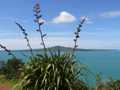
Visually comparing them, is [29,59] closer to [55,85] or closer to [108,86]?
[55,85]

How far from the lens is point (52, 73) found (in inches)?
333

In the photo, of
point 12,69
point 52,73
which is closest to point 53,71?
point 52,73

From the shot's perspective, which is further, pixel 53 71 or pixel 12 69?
pixel 12 69

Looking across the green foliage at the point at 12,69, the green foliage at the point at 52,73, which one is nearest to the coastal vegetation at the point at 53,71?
the green foliage at the point at 52,73

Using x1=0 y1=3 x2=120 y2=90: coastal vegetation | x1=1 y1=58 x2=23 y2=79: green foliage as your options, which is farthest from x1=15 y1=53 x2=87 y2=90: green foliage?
x1=1 y1=58 x2=23 y2=79: green foliage

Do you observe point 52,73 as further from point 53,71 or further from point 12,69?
point 12,69

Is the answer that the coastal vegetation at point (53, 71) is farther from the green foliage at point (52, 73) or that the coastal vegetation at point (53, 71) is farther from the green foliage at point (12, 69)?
the green foliage at point (12, 69)

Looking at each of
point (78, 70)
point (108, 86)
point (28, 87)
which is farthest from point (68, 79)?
point (108, 86)

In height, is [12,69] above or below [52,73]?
below

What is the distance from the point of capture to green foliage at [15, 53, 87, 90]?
27.7 ft

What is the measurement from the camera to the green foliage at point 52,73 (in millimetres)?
8453

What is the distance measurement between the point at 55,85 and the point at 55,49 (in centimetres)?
72

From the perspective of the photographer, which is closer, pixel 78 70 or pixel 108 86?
pixel 78 70

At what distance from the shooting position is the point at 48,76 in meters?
8.47
